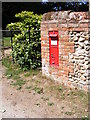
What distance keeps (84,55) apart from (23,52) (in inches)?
92.0

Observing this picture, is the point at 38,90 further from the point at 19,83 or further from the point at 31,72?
the point at 31,72

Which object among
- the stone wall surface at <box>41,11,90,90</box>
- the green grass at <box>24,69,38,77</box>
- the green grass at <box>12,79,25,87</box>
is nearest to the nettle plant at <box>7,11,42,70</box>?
the green grass at <box>24,69,38,77</box>

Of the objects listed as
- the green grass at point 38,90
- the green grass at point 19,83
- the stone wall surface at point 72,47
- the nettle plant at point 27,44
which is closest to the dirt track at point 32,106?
the green grass at point 38,90

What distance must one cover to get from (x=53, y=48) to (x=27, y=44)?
1469mm

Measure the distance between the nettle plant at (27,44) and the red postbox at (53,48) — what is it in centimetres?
105

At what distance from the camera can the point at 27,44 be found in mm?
6816

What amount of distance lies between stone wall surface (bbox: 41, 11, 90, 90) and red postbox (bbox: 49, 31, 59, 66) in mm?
94

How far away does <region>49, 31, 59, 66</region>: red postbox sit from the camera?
5413 millimetres

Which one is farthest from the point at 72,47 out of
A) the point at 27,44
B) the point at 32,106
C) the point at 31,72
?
the point at 27,44

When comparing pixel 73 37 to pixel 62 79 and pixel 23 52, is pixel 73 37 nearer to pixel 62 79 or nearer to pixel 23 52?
pixel 62 79

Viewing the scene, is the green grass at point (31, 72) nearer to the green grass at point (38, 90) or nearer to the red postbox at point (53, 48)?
the red postbox at point (53, 48)

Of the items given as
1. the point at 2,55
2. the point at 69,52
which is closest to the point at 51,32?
the point at 69,52

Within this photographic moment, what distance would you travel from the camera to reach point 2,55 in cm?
871

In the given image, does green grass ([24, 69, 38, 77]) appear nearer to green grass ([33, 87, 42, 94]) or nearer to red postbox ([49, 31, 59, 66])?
red postbox ([49, 31, 59, 66])
